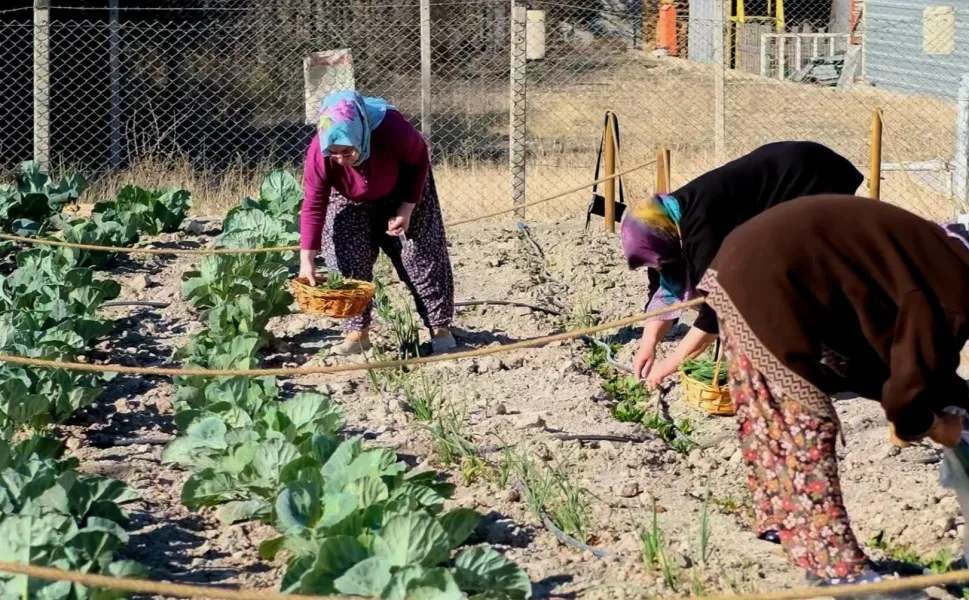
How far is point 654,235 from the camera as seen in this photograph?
4484mm

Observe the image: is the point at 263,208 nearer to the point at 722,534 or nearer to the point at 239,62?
the point at 722,534

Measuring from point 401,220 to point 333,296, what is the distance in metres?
0.51

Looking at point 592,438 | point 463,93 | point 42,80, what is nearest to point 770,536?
point 592,438

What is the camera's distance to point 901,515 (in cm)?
462

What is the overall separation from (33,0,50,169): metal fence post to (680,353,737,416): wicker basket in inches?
258

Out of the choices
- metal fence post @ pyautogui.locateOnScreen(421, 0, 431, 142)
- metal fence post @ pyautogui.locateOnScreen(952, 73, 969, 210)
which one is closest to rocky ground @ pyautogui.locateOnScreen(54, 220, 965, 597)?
metal fence post @ pyautogui.locateOnScreen(421, 0, 431, 142)

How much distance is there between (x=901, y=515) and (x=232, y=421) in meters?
2.36

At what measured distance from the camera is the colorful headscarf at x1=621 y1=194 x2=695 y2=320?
14.7ft

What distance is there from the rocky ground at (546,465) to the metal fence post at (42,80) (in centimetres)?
318

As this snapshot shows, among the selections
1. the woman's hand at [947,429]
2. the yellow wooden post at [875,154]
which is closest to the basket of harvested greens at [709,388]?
the woman's hand at [947,429]

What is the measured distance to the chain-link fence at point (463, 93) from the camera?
11.5m

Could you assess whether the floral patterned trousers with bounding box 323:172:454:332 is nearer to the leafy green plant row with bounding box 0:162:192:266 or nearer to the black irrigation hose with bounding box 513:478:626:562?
the black irrigation hose with bounding box 513:478:626:562

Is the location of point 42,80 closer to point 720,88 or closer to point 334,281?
point 720,88

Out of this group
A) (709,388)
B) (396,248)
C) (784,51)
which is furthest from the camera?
(784,51)
